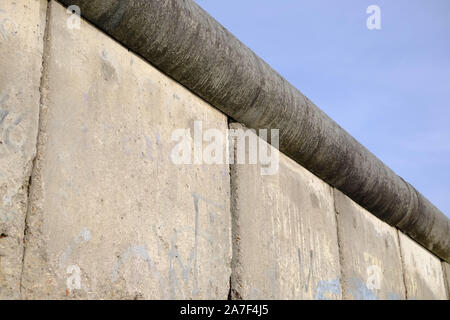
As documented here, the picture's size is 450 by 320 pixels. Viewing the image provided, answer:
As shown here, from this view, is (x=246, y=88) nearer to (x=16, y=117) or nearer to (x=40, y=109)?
(x=40, y=109)

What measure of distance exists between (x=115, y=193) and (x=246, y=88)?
105 centimetres

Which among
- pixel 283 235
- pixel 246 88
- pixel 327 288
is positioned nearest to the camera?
pixel 246 88

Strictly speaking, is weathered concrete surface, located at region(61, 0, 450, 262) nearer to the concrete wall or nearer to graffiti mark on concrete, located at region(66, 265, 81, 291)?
the concrete wall

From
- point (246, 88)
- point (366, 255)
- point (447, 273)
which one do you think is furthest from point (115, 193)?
point (447, 273)

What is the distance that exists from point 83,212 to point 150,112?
58 cm

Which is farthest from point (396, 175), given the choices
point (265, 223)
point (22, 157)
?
point (22, 157)

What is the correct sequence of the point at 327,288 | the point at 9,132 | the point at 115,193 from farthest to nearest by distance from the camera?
the point at 327,288 < the point at 115,193 < the point at 9,132

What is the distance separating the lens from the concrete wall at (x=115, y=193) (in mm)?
1888

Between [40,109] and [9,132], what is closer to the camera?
[9,132]

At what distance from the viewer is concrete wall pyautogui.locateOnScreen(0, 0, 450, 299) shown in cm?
189

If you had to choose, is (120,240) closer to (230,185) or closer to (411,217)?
(230,185)

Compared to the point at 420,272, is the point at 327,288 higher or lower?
lower

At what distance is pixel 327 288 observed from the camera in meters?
3.37

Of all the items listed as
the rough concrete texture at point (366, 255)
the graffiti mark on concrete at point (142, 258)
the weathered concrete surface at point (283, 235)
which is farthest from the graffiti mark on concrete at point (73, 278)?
the rough concrete texture at point (366, 255)
